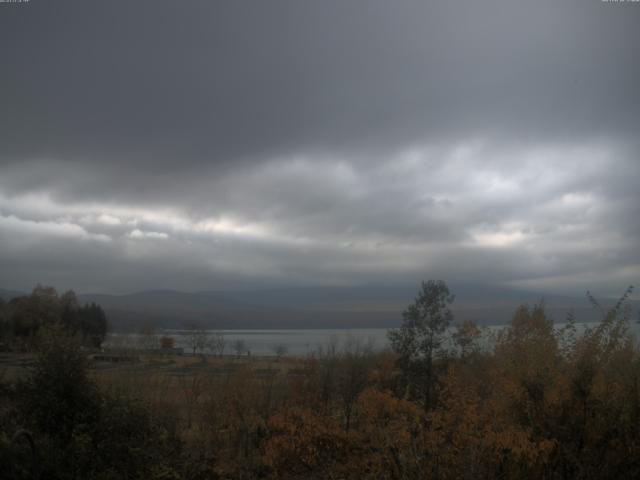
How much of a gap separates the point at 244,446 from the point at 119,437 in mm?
6144

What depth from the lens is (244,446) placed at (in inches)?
795

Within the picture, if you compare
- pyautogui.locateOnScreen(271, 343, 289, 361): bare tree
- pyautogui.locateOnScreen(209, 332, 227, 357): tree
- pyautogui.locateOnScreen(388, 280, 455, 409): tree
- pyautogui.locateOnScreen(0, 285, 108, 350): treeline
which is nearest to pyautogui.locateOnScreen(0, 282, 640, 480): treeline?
pyautogui.locateOnScreen(388, 280, 455, 409): tree

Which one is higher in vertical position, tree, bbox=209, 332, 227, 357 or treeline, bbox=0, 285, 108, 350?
treeline, bbox=0, 285, 108, 350

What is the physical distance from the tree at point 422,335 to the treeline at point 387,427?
4107 millimetres

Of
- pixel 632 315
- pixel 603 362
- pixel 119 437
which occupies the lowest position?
pixel 119 437

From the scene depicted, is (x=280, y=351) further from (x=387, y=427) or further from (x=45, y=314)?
(x=45, y=314)

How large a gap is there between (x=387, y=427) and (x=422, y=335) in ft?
44.5

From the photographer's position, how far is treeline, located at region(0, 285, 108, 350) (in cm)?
7231

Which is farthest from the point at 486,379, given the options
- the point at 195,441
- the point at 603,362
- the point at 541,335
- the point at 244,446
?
the point at 195,441

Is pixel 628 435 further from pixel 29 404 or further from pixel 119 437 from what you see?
pixel 29 404

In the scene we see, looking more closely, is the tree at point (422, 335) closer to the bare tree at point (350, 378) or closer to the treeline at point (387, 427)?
the bare tree at point (350, 378)

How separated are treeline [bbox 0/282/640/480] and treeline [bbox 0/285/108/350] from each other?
53.7 meters

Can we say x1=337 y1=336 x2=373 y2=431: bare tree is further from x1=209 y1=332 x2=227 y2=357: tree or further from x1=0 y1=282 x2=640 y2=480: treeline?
x1=209 y1=332 x2=227 y2=357: tree

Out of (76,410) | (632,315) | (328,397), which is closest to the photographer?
(632,315)
